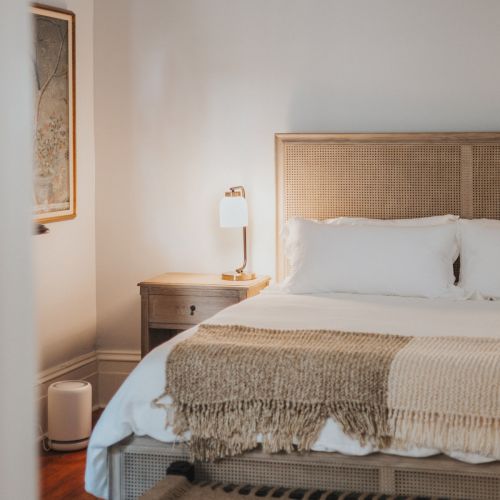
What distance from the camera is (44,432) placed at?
396 cm

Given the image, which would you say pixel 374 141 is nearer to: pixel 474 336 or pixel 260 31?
pixel 260 31

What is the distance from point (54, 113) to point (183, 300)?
109 centimetres

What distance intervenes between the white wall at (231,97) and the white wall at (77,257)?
0.22 feet

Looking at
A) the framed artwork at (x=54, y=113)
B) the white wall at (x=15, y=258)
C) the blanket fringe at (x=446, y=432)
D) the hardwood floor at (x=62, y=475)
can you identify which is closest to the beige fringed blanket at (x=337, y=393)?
the blanket fringe at (x=446, y=432)

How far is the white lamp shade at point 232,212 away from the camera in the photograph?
408 cm

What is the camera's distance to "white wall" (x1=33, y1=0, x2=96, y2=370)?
403 centimetres

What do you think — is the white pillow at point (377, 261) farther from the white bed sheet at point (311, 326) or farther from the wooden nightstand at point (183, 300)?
the wooden nightstand at point (183, 300)

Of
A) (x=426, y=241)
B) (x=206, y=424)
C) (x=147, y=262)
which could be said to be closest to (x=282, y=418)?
(x=206, y=424)

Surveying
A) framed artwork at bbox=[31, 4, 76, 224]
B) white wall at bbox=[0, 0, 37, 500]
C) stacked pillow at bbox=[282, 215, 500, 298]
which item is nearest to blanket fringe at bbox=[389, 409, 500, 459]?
stacked pillow at bbox=[282, 215, 500, 298]

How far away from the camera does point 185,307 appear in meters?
3.99

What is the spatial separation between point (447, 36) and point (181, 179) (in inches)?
60.3

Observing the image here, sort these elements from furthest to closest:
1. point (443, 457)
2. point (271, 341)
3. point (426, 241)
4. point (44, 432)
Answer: point (44, 432) < point (426, 241) < point (271, 341) < point (443, 457)

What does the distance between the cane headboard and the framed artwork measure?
3.45ft

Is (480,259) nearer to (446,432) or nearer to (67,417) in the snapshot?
(446,432)
